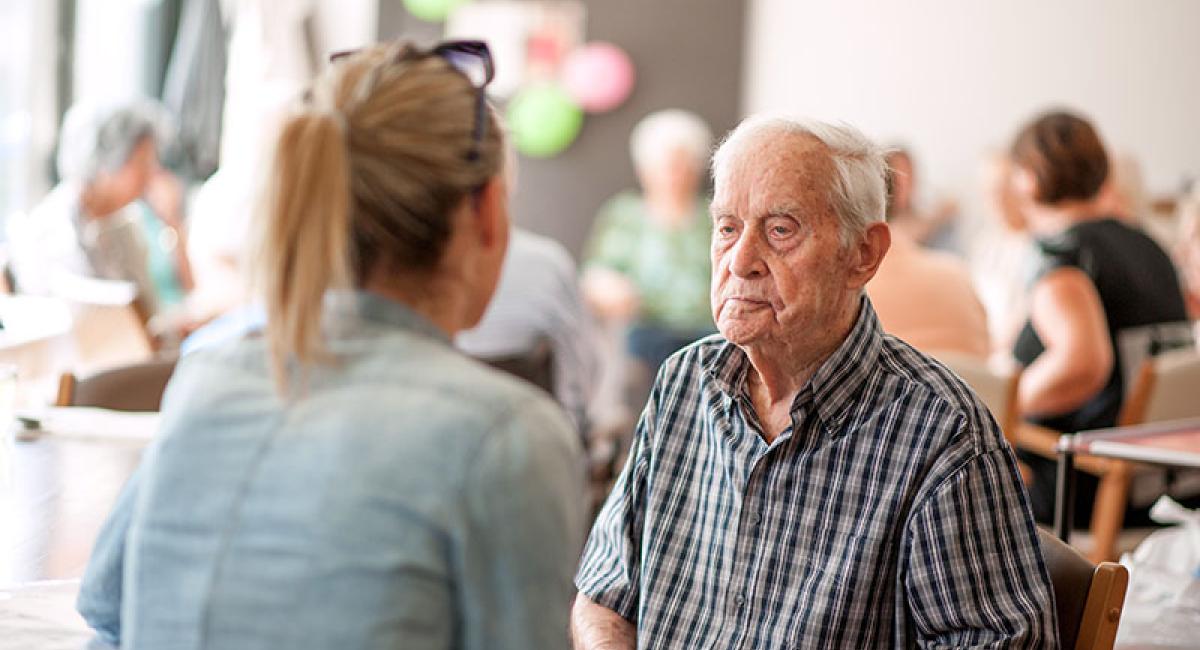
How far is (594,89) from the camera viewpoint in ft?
21.2

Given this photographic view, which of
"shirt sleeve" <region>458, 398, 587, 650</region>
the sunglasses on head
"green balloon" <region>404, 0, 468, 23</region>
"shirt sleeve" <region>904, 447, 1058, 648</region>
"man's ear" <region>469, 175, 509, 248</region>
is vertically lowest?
"shirt sleeve" <region>904, 447, 1058, 648</region>

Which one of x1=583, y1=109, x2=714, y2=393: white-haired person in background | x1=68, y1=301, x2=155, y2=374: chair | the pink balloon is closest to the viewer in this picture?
x1=68, y1=301, x2=155, y2=374: chair

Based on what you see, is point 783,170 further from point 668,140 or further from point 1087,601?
point 668,140

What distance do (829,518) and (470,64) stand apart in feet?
2.43

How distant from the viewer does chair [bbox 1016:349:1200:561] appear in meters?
3.14

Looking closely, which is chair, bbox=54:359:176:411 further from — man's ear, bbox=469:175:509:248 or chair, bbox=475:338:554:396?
man's ear, bbox=469:175:509:248

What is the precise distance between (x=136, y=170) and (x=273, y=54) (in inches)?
70.6

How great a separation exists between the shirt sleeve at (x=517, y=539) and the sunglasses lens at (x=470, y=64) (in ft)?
0.87

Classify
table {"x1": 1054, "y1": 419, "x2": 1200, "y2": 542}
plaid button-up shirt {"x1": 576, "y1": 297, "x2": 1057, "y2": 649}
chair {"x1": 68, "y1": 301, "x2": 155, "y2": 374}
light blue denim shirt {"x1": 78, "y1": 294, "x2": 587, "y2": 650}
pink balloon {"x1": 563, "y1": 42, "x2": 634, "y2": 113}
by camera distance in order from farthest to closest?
pink balloon {"x1": 563, "y1": 42, "x2": 634, "y2": 113}
chair {"x1": 68, "y1": 301, "x2": 155, "y2": 374}
table {"x1": 1054, "y1": 419, "x2": 1200, "y2": 542}
plaid button-up shirt {"x1": 576, "y1": 297, "x2": 1057, "y2": 649}
light blue denim shirt {"x1": 78, "y1": 294, "x2": 587, "y2": 650}

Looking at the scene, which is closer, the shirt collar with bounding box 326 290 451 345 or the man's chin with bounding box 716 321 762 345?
the shirt collar with bounding box 326 290 451 345

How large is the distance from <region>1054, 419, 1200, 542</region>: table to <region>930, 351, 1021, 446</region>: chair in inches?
23.0

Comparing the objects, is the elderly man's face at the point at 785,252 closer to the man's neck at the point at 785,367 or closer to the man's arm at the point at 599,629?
the man's neck at the point at 785,367

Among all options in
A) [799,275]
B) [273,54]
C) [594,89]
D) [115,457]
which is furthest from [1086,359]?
[273,54]

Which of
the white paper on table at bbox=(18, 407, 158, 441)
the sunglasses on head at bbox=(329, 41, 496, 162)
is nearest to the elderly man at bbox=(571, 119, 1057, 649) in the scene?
the sunglasses on head at bbox=(329, 41, 496, 162)
